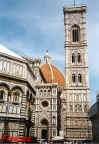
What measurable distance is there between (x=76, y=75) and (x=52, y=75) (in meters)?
23.7

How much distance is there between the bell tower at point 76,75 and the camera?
39.8 meters

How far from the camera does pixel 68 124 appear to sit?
4025cm

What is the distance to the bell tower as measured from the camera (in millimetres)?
39750

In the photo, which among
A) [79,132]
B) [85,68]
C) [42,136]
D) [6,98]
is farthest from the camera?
[85,68]

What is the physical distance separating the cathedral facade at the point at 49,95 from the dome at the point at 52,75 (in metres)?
18.5

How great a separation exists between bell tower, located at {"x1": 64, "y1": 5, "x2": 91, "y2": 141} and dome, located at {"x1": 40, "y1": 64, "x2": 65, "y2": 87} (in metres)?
19.6

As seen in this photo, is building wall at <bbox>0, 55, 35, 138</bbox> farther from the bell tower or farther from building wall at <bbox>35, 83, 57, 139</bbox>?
the bell tower

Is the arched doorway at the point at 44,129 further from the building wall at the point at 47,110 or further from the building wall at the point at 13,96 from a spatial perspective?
the building wall at the point at 13,96

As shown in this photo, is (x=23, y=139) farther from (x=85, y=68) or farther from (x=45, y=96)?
(x=85, y=68)

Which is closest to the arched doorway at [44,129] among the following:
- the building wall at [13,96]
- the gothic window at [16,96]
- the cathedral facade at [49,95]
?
the cathedral facade at [49,95]

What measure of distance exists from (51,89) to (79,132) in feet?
36.4

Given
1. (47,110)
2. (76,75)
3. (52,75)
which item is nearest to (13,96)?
(47,110)

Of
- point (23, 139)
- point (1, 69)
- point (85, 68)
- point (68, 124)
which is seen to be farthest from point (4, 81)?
point (85, 68)

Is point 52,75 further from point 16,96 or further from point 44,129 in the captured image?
point 16,96
